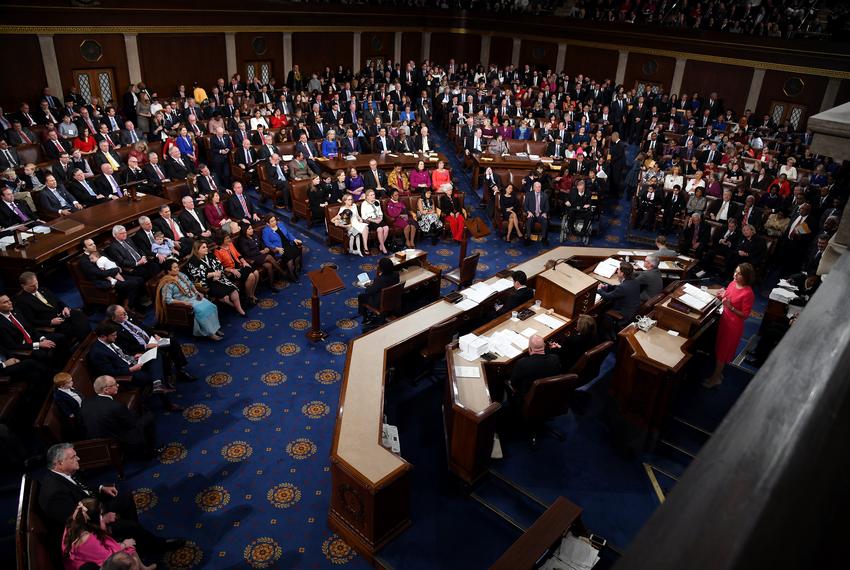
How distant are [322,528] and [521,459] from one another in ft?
7.11

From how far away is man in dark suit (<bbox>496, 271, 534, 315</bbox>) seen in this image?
7480 mm

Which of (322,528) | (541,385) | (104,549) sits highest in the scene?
(541,385)

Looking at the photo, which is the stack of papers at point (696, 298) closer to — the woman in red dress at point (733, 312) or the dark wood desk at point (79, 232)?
the woman in red dress at point (733, 312)

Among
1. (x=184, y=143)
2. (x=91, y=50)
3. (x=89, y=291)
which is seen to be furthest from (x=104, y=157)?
(x=91, y=50)

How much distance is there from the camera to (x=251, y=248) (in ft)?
30.4

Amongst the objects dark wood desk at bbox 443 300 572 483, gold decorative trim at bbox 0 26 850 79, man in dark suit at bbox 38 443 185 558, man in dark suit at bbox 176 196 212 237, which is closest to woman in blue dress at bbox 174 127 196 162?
man in dark suit at bbox 176 196 212 237

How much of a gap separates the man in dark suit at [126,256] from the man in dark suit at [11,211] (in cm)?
202

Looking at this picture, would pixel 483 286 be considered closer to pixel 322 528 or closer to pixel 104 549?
pixel 322 528

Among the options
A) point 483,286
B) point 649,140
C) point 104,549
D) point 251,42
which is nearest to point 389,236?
point 483,286

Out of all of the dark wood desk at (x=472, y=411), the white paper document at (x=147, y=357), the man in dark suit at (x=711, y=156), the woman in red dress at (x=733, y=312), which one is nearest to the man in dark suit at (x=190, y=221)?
the white paper document at (x=147, y=357)

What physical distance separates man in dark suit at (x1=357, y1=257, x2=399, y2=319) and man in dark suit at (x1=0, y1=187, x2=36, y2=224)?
5.70 m

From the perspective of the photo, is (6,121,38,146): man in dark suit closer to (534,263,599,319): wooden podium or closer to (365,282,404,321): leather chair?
(365,282,404,321): leather chair

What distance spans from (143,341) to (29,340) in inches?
46.7

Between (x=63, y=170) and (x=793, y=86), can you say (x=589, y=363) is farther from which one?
(x=793, y=86)
